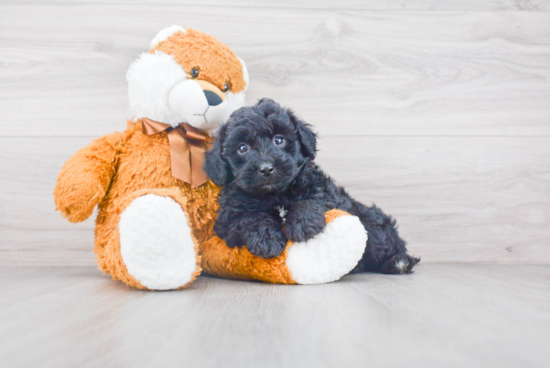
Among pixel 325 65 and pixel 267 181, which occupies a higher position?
pixel 325 65

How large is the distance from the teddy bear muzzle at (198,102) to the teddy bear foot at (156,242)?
28 cm

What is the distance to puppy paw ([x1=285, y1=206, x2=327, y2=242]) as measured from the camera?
2.93ft

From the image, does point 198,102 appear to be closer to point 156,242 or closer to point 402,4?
point 156,242

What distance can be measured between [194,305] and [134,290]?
21 cm

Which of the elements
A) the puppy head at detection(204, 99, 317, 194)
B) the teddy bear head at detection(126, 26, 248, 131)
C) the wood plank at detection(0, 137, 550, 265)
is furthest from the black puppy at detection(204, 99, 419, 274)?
the wood plank at detection(0, 137, 550, 265)

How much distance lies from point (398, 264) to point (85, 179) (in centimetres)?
85

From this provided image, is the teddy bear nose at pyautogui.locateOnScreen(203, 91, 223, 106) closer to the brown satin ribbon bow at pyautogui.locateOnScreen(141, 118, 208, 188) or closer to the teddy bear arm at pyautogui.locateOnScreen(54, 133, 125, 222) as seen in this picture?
the brown satin ribbon bow at pyautogui.locateOnScreen(141, 118, 208, 188)

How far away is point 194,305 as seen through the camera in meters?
0.75

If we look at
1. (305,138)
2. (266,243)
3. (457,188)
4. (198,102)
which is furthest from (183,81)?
(457,188)

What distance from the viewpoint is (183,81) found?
1.03 metres

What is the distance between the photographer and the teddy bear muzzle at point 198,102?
1003 mm

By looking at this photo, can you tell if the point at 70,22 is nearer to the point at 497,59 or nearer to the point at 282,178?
the point at 282,178

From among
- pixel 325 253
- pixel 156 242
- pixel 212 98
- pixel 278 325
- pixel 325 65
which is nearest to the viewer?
pixel 278 325

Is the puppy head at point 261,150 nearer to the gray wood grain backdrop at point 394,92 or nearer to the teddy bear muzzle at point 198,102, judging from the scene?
the teddy bear muzzle at point 198,102
